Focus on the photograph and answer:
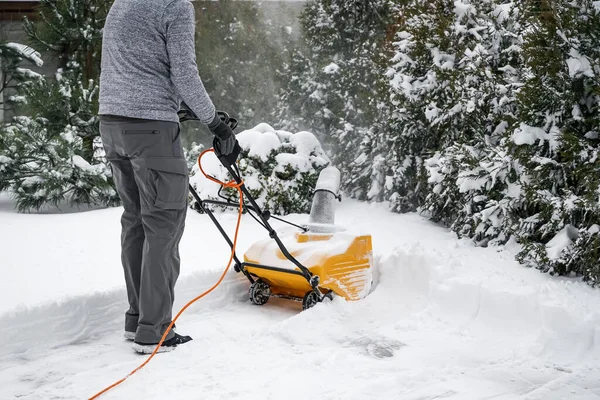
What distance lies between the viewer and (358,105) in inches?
364

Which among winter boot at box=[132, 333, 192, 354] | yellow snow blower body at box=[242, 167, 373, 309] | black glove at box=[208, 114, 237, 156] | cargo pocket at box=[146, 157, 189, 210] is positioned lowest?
winter boot at box=[132, 333, 192, 354]

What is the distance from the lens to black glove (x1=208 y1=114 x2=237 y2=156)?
3.24m

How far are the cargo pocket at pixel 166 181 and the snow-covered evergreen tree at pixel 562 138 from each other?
2.54m

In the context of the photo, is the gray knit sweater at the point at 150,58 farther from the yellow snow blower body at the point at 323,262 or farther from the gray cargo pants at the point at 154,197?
the yellow snow blower body at the point at 323,262

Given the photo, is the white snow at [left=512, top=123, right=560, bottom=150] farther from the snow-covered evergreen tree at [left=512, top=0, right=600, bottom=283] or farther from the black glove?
the black glove

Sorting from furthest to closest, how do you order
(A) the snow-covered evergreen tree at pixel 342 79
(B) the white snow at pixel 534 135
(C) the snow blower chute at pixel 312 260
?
(A) the snow-covered evergreen tree at pixel 342 79 < (B) the white snow at pixel 534 135 < (C) the snow blower chute at pixel 312 260

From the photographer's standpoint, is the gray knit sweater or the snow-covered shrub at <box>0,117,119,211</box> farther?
the snow-covered shrub at <box>0,117,119,211</box>

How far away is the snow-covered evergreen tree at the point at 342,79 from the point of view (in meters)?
8.45

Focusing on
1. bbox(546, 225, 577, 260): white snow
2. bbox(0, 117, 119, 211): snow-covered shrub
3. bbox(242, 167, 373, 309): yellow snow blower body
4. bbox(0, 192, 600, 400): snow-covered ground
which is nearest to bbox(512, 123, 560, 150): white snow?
bbox(546, 225, 577, 260): white snow

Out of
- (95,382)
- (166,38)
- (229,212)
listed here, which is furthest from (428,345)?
(229,212)

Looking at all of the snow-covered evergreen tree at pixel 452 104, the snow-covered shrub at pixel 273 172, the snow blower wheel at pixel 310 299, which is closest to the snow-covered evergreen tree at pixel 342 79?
the snow-covered shrub at pixel 273 172

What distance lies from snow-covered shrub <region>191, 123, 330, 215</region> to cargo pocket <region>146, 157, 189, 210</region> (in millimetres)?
3533

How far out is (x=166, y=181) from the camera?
10.1 feet

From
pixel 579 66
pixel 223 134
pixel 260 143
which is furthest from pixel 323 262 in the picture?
pixel 260 143
